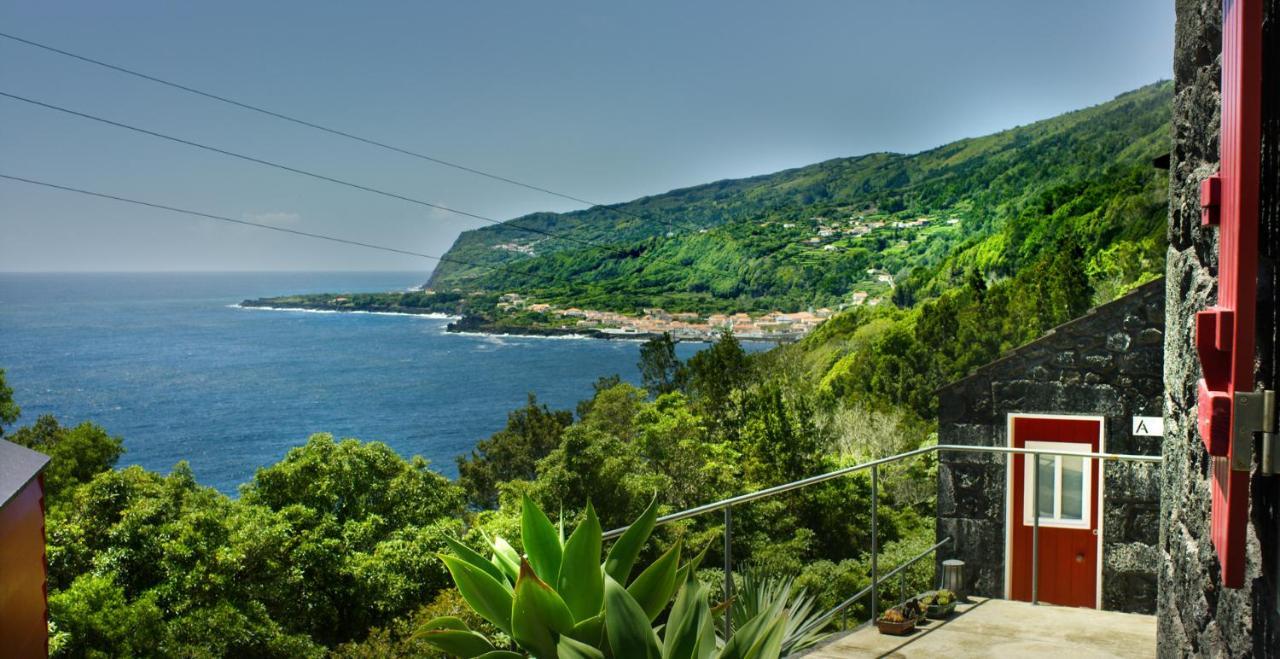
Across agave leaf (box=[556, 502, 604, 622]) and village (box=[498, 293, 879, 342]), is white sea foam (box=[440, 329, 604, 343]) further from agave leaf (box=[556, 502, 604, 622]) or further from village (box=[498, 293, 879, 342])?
agave leaf (box=[556, 502, 604, 622])

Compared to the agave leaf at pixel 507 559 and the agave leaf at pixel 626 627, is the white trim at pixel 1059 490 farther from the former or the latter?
the agave leaf at pixel 626 627

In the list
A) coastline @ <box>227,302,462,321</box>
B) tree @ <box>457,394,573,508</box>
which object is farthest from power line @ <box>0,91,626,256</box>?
tree @ <box>457,394,573,508</box>

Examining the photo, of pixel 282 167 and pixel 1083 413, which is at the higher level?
pixel 282 167

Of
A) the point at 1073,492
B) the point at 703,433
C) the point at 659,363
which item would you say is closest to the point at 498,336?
the point at 659,363

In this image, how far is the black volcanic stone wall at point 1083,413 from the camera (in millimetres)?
7973

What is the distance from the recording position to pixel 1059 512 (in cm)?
836

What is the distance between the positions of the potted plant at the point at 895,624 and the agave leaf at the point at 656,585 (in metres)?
2.00

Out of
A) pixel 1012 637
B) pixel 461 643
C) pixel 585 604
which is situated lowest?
pixel 1012 637

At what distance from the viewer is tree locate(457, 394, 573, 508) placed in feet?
131

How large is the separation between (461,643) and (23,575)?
926mm

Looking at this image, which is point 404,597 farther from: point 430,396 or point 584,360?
point 430,396

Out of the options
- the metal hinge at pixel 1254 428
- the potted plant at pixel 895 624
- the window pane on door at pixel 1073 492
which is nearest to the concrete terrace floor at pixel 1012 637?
the potted plant at pixel 895 624

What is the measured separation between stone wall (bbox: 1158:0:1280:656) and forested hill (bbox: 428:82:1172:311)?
36.5 meters

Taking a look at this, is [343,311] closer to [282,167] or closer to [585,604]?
[282,167]
